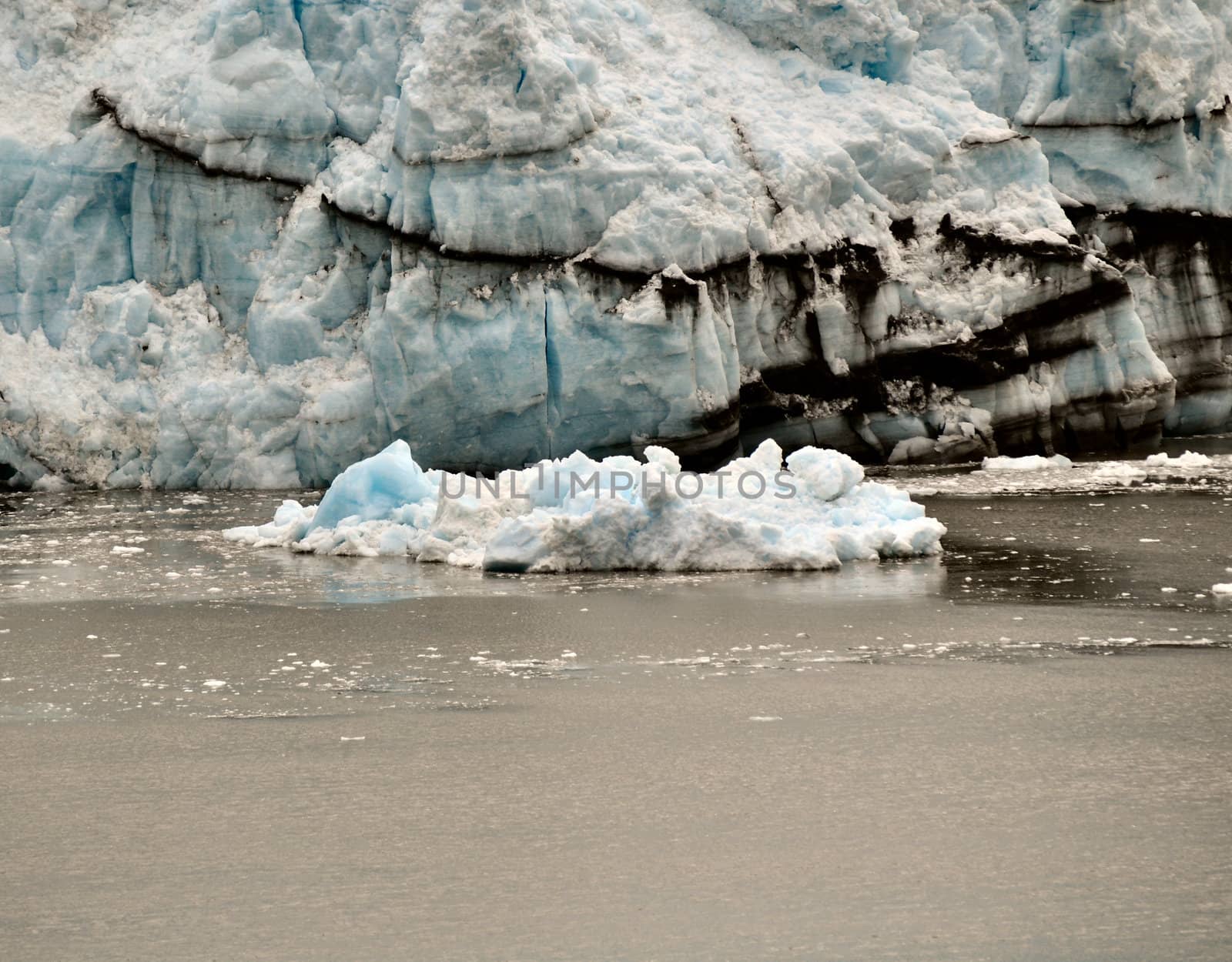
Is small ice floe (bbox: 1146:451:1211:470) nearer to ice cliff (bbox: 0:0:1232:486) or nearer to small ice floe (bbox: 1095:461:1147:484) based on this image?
small ice floe (bbox: 1095:461:1147:484)

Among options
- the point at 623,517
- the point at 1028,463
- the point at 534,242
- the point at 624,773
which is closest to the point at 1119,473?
the point at 1028,463

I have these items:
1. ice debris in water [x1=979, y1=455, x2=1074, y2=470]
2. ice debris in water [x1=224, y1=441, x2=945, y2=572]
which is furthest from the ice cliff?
ice debris in water [x1=224, y1=441, x2=945, y2=572]

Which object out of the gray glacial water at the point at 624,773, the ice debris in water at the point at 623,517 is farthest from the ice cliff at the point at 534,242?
the gray glacial water at the point at 624,773

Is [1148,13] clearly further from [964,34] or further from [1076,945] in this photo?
[1076,945]

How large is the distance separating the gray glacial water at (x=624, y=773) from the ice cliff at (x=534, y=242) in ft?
19.9

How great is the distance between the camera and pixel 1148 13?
16703 millimetres

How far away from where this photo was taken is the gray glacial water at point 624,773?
11.5ft

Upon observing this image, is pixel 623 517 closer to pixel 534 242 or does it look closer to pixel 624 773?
pixel 624 773

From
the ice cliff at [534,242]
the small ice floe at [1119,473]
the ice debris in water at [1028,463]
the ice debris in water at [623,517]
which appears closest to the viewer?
the ice debris in water at [623,517]

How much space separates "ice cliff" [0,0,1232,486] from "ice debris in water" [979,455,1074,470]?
618 mm

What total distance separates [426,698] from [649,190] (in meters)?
9.24

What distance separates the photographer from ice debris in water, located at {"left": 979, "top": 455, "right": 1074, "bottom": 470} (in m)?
14.3

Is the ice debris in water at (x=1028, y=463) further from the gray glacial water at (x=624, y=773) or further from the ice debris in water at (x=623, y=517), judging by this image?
the gray glacial water at (x=624, y=773)

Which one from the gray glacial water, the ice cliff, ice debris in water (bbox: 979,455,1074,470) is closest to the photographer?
the gray glacial water
